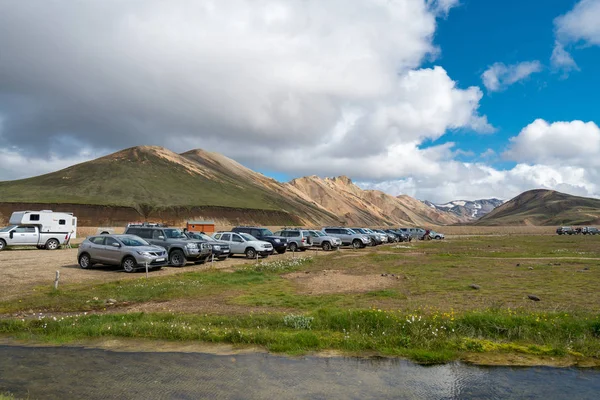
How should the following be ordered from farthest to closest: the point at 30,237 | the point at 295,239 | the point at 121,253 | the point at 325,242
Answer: the point at 325,242 < the point at 295,239 < the point at 30,237 < the point at 121,253

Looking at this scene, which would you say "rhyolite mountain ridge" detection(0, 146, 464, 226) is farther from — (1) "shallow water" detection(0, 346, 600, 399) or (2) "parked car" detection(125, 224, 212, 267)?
(1) "shallow water" detection(0, 346, 600, 399)

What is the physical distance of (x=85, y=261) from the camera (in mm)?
21750

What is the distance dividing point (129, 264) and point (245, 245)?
10.4m

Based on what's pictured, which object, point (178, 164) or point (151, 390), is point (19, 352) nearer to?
point (151, 390)

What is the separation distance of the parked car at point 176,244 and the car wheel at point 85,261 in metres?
3.66

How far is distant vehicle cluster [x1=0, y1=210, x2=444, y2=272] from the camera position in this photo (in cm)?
2133

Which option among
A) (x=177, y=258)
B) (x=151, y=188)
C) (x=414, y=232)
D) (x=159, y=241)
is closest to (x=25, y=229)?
(x=159, y=241)

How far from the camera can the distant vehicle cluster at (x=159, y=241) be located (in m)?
21.3

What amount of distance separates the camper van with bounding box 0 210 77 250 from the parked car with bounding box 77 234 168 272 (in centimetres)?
1505

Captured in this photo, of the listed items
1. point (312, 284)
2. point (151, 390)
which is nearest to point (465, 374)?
point (151, 390)

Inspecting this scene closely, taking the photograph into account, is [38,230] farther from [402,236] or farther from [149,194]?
[149,194]

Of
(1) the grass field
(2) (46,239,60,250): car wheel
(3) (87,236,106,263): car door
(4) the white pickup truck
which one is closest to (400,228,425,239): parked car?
(1) the grass field

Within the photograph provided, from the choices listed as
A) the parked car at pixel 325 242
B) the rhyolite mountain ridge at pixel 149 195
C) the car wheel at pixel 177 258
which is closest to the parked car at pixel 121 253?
the car wheel at pixel 177 258

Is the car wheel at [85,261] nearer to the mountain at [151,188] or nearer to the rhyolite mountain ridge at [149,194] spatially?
the rhyolite mountain ridge at [149,194]
